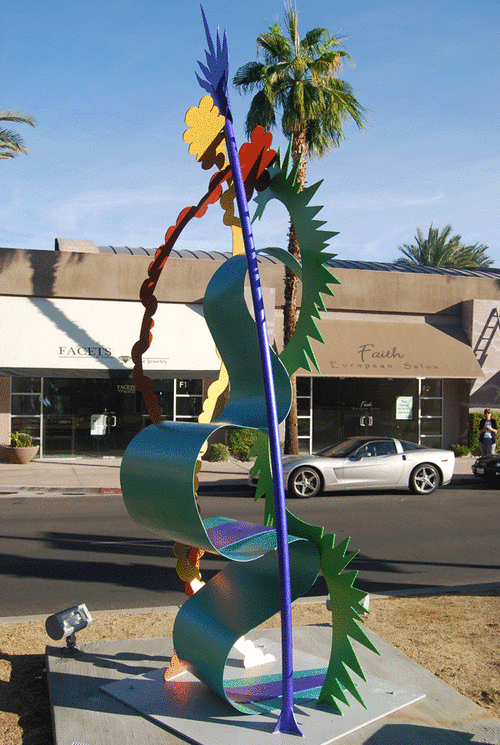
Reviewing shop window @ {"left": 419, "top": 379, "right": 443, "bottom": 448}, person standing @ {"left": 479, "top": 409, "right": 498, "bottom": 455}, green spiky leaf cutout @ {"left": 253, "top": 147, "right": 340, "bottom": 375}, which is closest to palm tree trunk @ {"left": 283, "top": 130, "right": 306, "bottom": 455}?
person standing @ {"left": 479, "top": 409, "right": 498, "bottom": 455}

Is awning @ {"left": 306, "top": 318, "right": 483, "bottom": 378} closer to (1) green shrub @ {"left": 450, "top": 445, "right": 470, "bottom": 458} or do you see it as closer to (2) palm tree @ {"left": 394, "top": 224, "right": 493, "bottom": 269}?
(1) green shrub @ {"left": 450, "top": 445, "right": 470, "bottom": 458}

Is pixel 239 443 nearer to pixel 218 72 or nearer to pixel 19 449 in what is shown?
pixel 19 449

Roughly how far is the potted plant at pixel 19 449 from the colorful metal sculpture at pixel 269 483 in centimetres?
1485

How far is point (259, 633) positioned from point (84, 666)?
159 cm

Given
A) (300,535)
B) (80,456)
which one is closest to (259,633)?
(300,535)

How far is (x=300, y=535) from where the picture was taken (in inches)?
194

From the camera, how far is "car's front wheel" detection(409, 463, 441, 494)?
15.2m

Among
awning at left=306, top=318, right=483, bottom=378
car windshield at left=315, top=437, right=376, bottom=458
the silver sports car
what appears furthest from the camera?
awning at left=306, top=318, right=483, bottom=378

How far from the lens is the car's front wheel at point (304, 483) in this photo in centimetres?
1439

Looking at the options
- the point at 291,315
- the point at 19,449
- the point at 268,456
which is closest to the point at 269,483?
the point at 268,456

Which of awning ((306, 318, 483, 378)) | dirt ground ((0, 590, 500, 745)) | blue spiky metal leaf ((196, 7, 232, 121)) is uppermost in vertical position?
blue spiky metal leaf ((196, 7, 232, 121))

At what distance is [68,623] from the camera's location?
5.44m

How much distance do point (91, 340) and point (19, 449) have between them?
11.6 feet

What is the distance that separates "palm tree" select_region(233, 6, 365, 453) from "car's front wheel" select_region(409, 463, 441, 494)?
412cm
